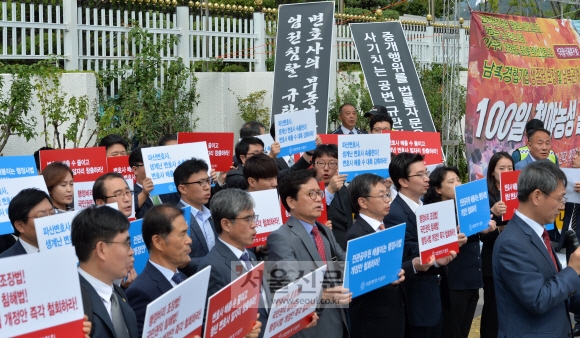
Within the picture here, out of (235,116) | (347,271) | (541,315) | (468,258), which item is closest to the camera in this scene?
(541,315)

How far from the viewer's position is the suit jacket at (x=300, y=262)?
186 inches

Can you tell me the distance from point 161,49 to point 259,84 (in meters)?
2.54

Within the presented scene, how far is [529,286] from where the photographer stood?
4203 mm

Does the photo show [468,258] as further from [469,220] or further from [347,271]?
[347,271]

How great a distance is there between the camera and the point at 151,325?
319 centimetres

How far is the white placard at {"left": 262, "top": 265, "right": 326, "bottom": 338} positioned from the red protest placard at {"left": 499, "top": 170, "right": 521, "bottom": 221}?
284 cm

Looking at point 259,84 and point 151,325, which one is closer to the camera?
point 151,325

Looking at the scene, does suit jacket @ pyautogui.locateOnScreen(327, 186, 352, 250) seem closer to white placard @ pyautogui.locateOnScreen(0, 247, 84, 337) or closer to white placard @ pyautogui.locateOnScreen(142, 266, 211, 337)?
white placard @ pyautogui.locateOnScreen(142, 266, 211, 337)

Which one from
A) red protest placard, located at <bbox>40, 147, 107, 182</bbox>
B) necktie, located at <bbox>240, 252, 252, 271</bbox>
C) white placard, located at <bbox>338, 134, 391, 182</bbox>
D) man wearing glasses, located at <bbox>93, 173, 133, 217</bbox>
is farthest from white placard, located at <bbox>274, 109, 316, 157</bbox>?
necktie, located at <bbox>240, 252, 252, 271</bbox>

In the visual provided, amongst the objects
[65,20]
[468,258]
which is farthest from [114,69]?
[468,258]

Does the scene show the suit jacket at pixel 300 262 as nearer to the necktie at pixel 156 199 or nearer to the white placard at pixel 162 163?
the white placard at pixel 162 163

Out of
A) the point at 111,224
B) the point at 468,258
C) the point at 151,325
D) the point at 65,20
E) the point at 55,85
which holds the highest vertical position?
the point at 65,20

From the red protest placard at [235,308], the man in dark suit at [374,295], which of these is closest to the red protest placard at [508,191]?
the man in dark suit at [374,295]

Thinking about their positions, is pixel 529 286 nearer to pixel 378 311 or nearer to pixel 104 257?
pixel 378 311
